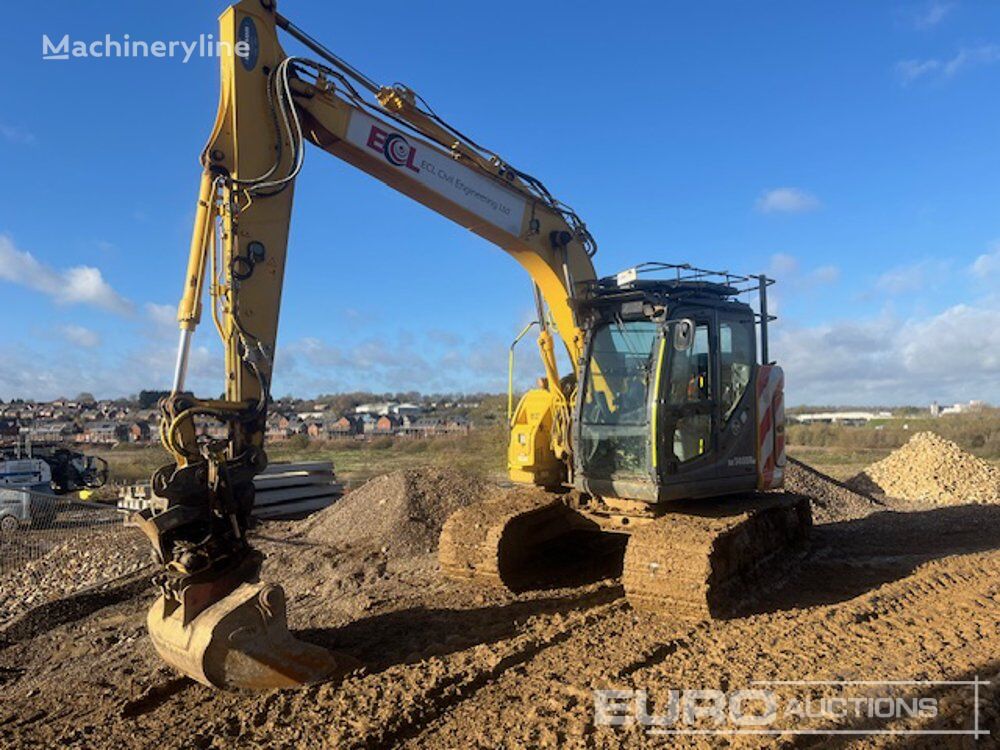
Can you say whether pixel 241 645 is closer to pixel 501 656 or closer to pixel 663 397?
pixel 501 656

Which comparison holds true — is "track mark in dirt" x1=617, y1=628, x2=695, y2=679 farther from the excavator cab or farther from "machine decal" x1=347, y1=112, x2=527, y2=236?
"machine decal" x1=347, y1=112, x2=527, y2=236

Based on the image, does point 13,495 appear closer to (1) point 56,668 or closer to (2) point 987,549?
(1) point 56,668

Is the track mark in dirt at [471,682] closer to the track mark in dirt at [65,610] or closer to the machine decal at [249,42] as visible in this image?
the machine decal at [249,42]

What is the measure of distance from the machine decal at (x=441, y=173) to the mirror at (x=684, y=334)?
6.45ft

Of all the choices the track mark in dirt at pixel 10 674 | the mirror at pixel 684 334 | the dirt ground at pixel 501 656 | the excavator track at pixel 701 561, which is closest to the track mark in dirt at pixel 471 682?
the dirt ground at pixel 501 656

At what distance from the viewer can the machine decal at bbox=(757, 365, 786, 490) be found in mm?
7699

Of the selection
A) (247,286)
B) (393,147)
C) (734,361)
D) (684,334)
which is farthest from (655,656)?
(393,147)

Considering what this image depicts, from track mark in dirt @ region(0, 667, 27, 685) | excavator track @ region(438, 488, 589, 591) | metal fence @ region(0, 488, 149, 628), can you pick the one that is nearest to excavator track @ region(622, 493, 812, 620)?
excavator track @ region(438, 488, 589, 591)

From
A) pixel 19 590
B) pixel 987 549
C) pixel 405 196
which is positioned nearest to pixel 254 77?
pixel 405 196

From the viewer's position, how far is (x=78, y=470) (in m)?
19.8

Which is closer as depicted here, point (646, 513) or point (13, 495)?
point (646, 513)

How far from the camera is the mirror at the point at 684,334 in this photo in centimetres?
638

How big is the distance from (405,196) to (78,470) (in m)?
16.9

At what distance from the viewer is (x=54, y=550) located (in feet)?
37.6
